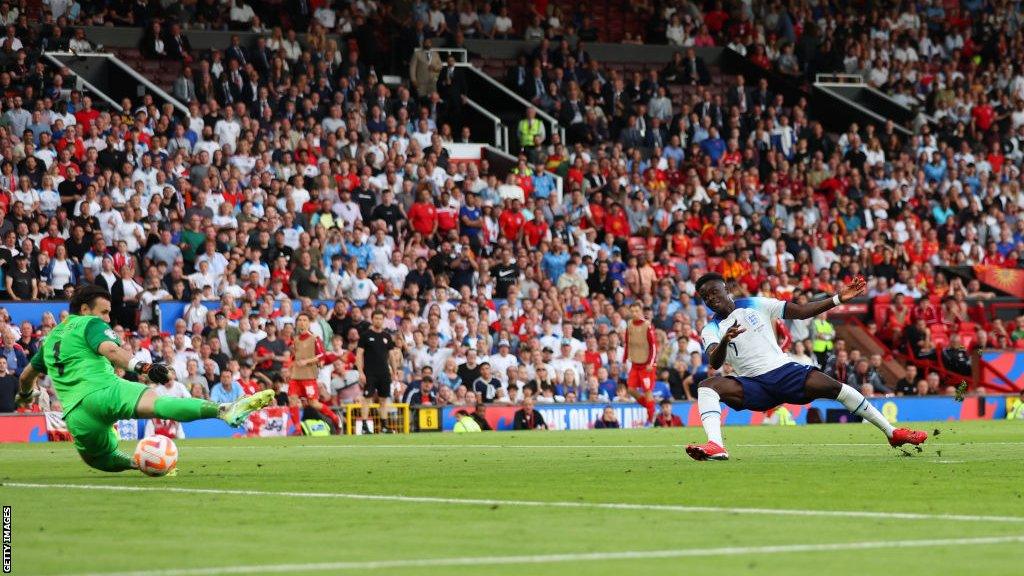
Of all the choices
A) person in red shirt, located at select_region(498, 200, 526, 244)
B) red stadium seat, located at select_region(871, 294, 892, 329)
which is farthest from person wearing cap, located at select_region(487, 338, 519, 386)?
red stadium seat, located at select_region(871, 294, 892, 329)

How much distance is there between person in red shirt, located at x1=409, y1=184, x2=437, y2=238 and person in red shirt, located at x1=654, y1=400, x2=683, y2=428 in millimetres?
5427

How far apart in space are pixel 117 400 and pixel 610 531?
5421 millimetres

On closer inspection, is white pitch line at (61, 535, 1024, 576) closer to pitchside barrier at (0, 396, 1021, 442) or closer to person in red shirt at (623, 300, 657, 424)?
pitchside barrier at (0, 396, 1021, 442)

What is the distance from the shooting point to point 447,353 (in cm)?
2864

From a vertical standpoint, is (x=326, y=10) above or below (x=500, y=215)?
above

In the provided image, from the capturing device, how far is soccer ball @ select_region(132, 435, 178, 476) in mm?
13648

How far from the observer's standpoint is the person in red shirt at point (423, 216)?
102ft

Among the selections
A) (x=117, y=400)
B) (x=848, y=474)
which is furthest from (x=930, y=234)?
(x=117, y=400)

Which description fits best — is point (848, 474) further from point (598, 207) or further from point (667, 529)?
point (598, 207)

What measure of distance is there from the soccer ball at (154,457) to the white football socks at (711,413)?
476cm

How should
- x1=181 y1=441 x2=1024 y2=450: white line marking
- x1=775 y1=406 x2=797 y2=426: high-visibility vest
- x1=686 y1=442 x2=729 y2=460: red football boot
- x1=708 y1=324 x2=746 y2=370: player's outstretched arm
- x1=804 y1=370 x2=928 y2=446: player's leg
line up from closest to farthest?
x1=708 y1=324 x2=746 y2=370: player's outstretched arm, x1=686 y1=442 x2=729 y2=460: red football boot, x1=804 y1=370 x2=928 y2=446: player's leg, x1=181 y1=441 x2=1024 y2=450: white line marking, x1=775 y1=406 x2=797 y2=426: high-visibility vest

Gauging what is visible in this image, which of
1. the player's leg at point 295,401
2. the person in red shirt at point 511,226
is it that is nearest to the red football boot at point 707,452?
the player's leg at point 295,401

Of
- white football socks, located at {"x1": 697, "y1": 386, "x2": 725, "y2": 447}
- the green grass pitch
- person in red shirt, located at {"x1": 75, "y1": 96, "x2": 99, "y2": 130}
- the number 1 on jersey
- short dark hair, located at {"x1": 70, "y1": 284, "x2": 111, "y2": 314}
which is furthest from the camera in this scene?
person in red shirt, located at {"x1": 75, "y1": 96, "x2": 99, "y2": 130}

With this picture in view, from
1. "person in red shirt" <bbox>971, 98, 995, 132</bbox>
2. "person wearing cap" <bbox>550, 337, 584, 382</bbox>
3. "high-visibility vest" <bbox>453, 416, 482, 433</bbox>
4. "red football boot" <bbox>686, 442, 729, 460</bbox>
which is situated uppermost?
"person in red shirt" <bbox>971, 98, 995, 132</bbox>
